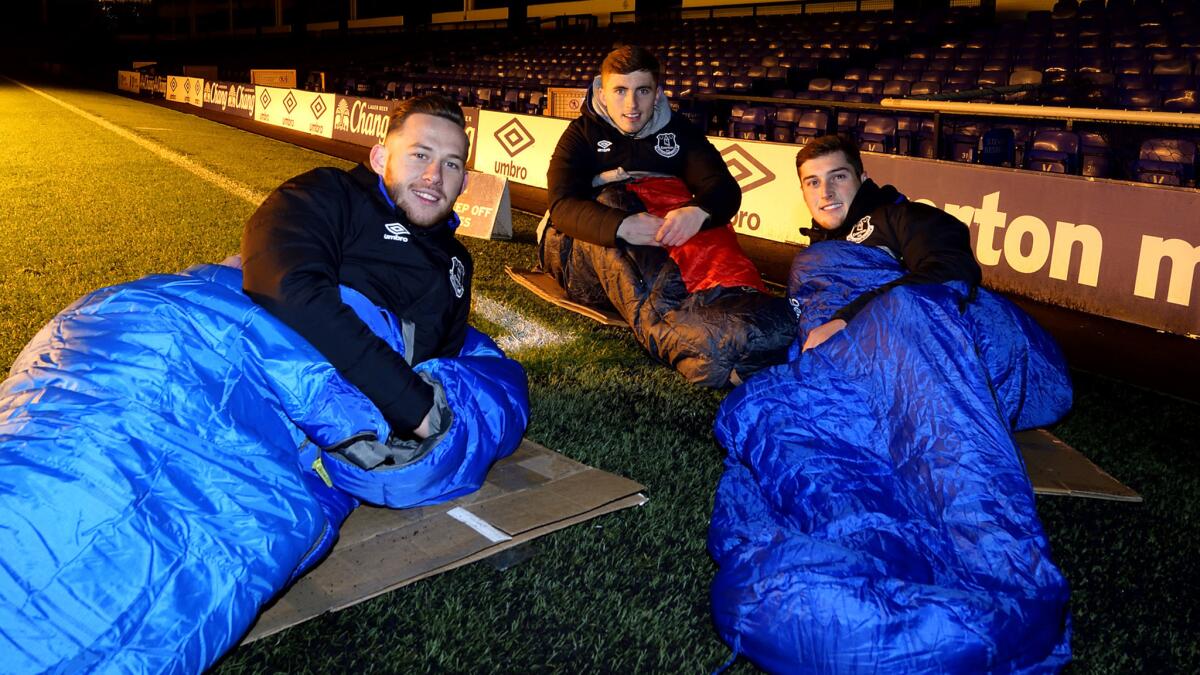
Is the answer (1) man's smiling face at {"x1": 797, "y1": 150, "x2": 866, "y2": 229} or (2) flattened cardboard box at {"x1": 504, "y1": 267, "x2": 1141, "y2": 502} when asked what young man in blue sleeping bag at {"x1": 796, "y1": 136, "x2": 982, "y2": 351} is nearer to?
(1) man's smiling face at {"x1": 797, "y1": 150, "x2": 866, "y2": 229}

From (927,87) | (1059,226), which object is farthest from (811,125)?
(1059,226)

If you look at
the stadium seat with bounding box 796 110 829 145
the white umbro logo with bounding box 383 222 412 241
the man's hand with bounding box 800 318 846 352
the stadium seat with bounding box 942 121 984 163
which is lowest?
the man's hand with bounding box 800 318 846 352

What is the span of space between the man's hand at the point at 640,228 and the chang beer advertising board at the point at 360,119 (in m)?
11.2

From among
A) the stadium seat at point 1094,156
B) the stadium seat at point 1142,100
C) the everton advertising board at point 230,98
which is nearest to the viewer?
the stadium seat at point 1094,156

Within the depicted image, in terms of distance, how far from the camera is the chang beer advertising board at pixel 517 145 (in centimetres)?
1133

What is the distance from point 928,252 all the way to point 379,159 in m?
1.87


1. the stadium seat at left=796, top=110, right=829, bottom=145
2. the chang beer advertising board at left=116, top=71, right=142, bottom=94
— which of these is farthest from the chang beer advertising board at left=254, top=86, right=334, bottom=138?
the chang beer advertising board at left=116, top=71, right=142, bottom=94

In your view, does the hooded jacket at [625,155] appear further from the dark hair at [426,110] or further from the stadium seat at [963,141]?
the stadium seat at [963,141]

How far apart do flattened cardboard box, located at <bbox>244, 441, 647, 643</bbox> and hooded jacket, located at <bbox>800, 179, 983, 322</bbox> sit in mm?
1031

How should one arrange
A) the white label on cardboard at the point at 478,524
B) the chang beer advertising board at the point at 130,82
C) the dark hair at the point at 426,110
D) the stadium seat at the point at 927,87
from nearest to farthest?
1. the white label on cardboard at the point at 478,524
2. the dark hair at the point at 426,110
3. the stadium seat at the point at 927,87
4. the chang beer advertising board at the point at 130,82

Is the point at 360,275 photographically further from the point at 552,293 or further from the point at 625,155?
the point at 552,293

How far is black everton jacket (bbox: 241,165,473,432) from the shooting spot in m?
2.59

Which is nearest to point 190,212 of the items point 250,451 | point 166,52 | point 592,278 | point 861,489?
point 592,278

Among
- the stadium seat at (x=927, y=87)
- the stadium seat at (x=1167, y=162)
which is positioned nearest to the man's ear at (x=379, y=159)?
the stadium seat at (x=1167, y=162)
